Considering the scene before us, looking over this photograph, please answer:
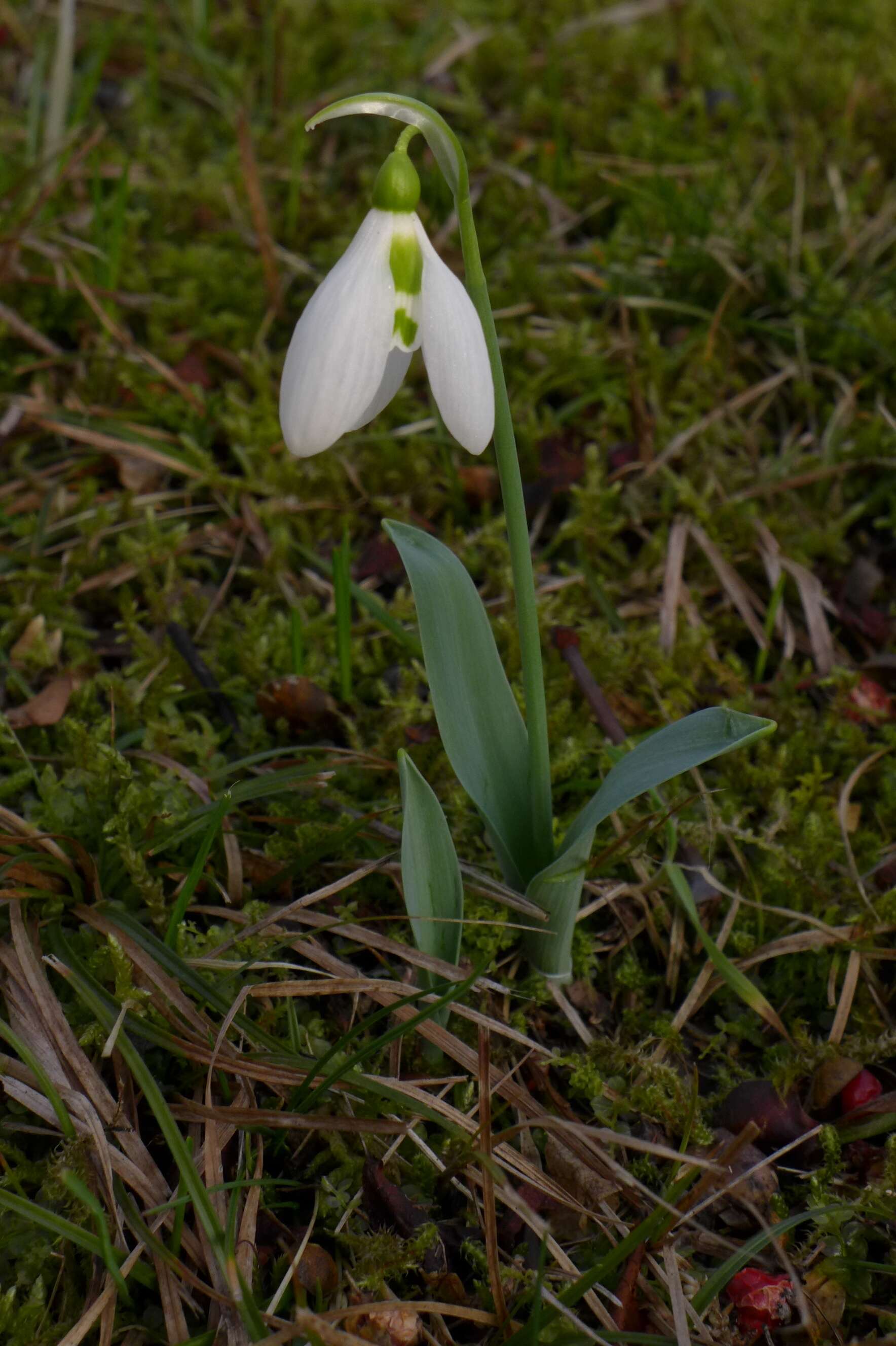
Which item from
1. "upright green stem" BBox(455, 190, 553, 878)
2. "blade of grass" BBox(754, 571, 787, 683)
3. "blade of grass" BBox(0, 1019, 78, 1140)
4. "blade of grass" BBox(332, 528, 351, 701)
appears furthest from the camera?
"blade of grass" BBox(754, 571, 787, 683)

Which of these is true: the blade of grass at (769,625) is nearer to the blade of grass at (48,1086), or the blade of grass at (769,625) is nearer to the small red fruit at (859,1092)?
the small red fruit at (859,1092)

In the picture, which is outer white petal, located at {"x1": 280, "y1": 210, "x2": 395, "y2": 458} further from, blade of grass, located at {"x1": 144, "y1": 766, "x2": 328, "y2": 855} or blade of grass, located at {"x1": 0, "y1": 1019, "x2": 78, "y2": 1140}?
blade of grass, located at {"x1": 0, "y1": 1019, "x2": 78, "y2": 1140}

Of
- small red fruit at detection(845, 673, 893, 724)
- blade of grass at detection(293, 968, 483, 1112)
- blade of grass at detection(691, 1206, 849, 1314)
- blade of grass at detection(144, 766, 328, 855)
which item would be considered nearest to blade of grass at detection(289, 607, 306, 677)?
blade of grass at detection(144, 766, 328, 855)

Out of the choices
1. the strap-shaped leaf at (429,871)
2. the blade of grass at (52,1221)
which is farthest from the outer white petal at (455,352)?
the blade of grass at (52,1221)

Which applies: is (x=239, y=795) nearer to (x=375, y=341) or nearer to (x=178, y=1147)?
(x=178, y=1147)

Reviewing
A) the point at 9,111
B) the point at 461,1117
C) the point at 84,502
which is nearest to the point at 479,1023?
the point at 461,1117

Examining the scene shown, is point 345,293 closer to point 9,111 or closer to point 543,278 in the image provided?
point 543,278
